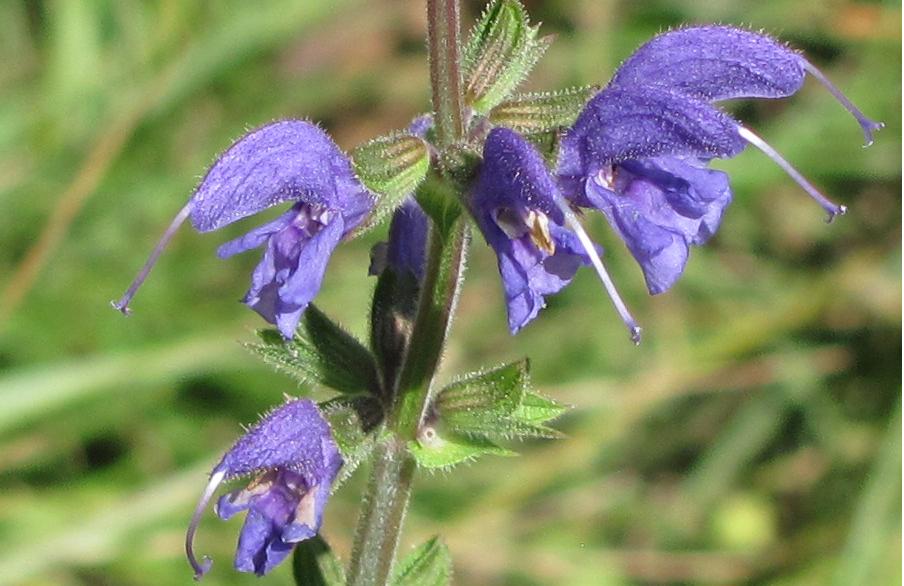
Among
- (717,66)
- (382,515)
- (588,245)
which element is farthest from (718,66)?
(382,515)

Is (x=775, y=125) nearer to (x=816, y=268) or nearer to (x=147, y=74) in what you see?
(x=816, y=268)

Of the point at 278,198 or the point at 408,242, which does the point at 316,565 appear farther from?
the point at 278,198

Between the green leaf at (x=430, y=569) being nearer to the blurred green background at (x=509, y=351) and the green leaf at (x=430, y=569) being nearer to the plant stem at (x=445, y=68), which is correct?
the plant stem at (x=445, y=68)

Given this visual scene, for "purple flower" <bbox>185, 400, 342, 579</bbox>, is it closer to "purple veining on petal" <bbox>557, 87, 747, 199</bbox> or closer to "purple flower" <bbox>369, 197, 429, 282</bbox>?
"purple flower" <bbox>369, 197, 429, 282</bbox>

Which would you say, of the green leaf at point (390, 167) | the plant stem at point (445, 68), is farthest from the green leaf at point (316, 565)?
the plant stem at point (445, 68)

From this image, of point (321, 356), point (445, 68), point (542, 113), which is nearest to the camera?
point (445, 68)

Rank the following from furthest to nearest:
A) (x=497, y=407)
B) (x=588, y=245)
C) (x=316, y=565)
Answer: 1. (x=316, y=565)
2. (x=497, y=407)
3. (x=588, y=245)
